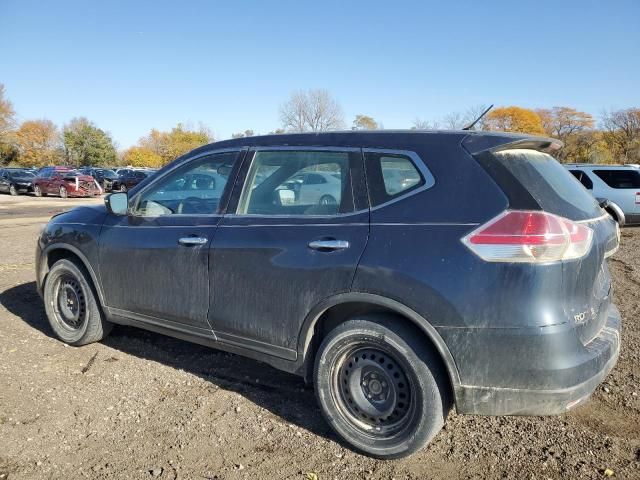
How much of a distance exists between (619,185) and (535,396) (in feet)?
45.1

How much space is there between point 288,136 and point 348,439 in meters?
1.95

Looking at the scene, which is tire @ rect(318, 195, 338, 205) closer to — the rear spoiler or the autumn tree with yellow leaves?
the rear spoiler

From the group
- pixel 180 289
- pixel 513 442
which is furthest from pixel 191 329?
pixel 513 442

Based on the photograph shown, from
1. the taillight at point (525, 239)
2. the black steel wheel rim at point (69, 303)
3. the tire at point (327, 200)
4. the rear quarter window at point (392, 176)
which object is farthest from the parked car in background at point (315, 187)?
the black steel wheel rim at point (69, 303)

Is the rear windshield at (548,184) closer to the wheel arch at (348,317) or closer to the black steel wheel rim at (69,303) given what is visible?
the wheel arch at (348,317)

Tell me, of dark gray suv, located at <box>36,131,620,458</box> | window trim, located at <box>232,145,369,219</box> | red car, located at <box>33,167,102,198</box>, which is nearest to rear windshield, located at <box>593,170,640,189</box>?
dark gray suv, located at <box>36,131,620,458</box>

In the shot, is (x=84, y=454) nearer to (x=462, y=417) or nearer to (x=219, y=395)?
(x=219, y=395)

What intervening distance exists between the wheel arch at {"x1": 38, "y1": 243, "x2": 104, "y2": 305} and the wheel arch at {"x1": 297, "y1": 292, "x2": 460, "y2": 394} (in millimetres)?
2049

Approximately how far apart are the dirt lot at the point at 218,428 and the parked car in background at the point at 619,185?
11.1 metres

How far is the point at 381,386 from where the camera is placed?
295 cm

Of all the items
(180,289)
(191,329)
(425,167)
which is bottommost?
(191,329)

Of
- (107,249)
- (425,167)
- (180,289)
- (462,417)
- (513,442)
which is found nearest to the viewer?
(425,167)

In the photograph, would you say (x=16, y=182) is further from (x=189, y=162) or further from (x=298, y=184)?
(x=298, y=184)

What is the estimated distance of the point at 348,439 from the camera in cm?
302
